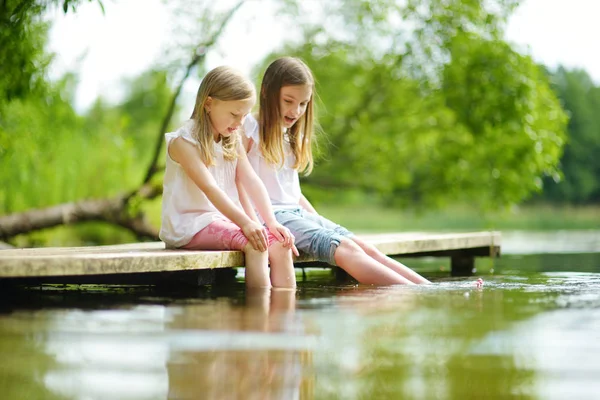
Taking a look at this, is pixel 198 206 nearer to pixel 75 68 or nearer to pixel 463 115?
pixel 463 115

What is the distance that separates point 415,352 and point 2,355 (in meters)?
1.18

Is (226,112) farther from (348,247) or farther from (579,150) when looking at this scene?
(579,150)

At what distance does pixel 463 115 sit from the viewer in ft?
33.1

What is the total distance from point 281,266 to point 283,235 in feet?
0.54

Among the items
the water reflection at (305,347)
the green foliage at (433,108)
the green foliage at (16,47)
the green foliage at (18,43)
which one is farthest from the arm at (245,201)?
the green foliage at (433,108)

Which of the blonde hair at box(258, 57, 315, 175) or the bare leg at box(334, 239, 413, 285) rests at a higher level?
the blonde hair at box(258, 57, 315, 175)

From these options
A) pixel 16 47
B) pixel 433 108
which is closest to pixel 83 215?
pixel 16 47

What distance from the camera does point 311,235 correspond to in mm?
4316

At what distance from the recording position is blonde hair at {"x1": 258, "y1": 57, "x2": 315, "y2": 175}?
444 centimetres

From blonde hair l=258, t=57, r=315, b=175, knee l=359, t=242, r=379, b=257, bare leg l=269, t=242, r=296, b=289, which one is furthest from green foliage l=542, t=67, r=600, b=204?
bare leg l=269, t=242, r=296, b=289

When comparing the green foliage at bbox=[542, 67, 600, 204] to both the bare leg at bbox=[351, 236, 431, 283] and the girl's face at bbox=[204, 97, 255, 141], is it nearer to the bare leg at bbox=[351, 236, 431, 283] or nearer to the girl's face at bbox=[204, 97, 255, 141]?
the bare leg at bbox=[351, 236, 431, 283]

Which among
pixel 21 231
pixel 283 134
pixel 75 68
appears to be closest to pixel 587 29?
pixel 75 68

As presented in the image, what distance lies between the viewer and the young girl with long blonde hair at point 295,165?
4262 millimetres

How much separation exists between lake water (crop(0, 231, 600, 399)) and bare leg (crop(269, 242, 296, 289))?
0.10 m
